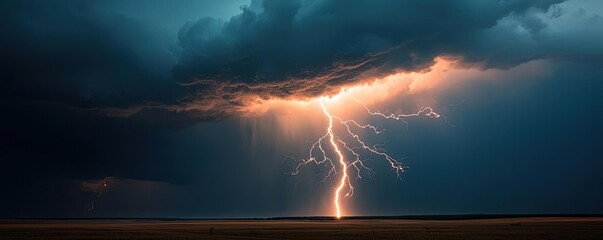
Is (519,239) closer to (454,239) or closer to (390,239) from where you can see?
(454,239)

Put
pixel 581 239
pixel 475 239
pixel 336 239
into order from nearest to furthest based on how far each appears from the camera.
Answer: pixel 581 239 < pixel 475 239 < pixel 336 239

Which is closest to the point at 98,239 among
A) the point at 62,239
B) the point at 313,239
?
the point at 62,239

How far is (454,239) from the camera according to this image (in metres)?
42.8

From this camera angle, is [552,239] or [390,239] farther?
[390,239]

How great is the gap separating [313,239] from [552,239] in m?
19.6

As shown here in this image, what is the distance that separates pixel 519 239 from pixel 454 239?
5018mm

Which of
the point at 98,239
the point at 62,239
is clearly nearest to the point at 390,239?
the point at 98,239

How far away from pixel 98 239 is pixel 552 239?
125 feet

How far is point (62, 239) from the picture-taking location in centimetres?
4534

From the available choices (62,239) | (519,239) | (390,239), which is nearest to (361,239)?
(390,239)

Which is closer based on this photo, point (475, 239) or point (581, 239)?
point (581, 239)

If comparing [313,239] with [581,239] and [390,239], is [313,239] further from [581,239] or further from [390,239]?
[581,239]

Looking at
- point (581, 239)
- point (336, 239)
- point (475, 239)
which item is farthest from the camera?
point (336, 239)

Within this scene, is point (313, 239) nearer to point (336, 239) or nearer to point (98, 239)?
point (336, 239)
